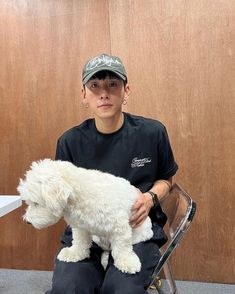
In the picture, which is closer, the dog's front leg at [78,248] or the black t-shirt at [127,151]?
the dog's front leg at [78,248]

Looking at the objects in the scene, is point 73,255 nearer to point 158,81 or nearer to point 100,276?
point 100,276

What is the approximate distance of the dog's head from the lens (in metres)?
0.99

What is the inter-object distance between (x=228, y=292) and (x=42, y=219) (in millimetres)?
→ 1365

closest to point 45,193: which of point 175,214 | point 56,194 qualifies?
point 56,194

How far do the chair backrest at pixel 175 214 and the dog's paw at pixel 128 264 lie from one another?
0.25ft

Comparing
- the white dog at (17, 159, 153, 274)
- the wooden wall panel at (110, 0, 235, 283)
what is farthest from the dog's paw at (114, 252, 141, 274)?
the wooden wall panel at (110, 0, 235, 283)

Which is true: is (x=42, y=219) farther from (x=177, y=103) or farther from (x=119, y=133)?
(x=177, y=103)

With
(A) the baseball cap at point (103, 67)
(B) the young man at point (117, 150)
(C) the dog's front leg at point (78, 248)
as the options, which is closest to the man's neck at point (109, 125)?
(B) the young man at point (117, 150)

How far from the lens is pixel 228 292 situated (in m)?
1.92

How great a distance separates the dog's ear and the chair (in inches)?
15.8

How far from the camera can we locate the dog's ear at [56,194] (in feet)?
3.24

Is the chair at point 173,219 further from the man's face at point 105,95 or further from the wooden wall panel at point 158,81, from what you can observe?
the wooden wall panel at point 158,81

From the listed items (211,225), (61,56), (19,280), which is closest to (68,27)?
(61,56)

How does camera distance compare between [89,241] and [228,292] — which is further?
[228,292]
